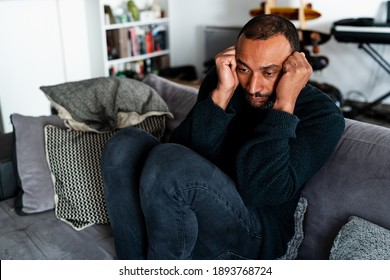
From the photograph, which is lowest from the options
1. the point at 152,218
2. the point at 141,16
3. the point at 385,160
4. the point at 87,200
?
the point at 87,200

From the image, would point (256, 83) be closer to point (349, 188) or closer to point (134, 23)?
point (349, 188)

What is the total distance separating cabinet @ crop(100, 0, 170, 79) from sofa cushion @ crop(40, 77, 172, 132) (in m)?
1.93

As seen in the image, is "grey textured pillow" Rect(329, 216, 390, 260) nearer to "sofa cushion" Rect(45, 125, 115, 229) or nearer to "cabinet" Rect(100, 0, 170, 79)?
"sofa cushion" Rect(45, 125, 115, 229)

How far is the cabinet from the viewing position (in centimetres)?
367

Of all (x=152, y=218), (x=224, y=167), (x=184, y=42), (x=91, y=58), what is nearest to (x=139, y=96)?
(x=224, y=167)

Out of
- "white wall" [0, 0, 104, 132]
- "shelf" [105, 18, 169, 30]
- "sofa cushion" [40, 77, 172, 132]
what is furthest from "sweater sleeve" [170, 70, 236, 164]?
"shelf" [105, 18, 169, 30]

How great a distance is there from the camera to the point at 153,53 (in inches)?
160

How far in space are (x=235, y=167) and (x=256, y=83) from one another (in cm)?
25

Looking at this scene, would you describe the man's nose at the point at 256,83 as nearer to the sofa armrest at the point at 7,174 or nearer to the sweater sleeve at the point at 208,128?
the sweater sleeve at the point at 208,128

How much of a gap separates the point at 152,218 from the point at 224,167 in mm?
336

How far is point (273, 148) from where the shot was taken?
1117 millimetres

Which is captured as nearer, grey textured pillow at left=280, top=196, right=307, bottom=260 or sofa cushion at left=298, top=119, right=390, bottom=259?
sofa cushion at left=298, top=119, right=390, bottom=259

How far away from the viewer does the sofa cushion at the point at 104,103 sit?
5.39 feet
